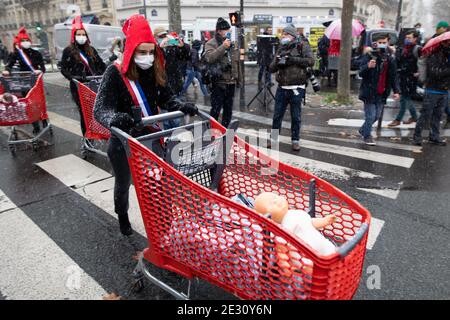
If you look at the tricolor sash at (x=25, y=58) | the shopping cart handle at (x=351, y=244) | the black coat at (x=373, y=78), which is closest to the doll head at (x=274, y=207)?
the shopping cart handle at (x=351, y=244)

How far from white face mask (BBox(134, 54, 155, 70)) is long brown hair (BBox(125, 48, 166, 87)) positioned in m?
0.04

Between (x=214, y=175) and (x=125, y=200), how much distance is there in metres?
1.03

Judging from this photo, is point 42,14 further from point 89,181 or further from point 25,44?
point 89,181

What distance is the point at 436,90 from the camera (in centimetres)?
626

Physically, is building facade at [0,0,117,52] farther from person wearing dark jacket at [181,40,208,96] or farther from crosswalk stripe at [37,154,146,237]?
crosswalk stripe at [37,154,146,237]

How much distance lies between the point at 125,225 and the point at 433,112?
18.9 feet

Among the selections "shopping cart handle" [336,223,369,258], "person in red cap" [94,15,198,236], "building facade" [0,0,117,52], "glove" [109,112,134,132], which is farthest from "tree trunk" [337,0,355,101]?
Answer: "building facade" [0,0,117,52]

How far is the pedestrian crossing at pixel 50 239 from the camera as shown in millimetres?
2850

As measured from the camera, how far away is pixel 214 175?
2863 millimetres

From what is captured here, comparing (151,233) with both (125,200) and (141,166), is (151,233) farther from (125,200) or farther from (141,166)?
(125,200)

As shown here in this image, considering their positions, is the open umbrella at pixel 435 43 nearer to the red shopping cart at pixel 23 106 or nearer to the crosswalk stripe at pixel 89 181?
the crosswalk stripe at pixel 89 181

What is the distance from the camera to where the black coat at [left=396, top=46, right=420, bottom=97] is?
7539 millimetres

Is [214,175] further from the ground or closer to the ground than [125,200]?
further from the ground

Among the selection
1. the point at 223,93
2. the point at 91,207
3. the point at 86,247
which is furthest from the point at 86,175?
the point at 223,93
